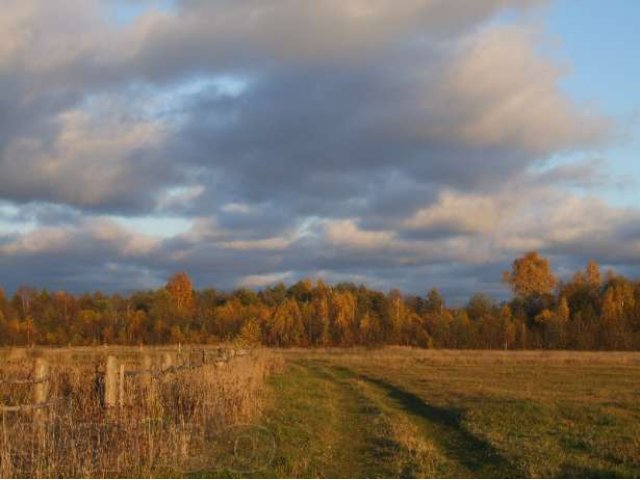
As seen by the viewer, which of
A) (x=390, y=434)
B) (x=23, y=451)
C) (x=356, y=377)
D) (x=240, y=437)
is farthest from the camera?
(x=356, y=377)

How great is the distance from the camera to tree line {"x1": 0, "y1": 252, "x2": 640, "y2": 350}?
310 ft

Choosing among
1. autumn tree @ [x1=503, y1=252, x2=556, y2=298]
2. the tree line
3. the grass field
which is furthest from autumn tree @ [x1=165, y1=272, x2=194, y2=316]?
the grass field

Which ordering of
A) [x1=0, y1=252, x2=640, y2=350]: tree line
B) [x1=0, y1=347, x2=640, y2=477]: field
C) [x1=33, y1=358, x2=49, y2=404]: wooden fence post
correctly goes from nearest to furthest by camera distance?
[x1=0, y1=347, x2=640, y2=477]: field, [x1=33, y1=358, x2=49, y2=404]: wooden fence post, [x1=0, y1=252, x2=640, y2=350]: tree line

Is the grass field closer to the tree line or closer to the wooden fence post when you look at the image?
the wooden fence post

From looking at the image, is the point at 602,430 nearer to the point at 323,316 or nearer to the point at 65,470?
the point at 65,470

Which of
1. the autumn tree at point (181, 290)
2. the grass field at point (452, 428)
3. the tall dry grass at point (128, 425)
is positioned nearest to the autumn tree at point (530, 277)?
the autumn tree at point (181, 290)

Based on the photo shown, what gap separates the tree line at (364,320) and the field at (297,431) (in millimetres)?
61673

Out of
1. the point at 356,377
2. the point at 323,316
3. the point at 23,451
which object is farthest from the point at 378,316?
the point at 23,451

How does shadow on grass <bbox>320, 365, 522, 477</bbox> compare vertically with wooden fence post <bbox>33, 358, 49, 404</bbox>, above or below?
below

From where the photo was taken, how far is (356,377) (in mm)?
36156

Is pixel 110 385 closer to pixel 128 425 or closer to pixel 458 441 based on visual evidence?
pixel 128 425

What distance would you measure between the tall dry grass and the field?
0.04m

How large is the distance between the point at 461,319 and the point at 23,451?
96.2 metres

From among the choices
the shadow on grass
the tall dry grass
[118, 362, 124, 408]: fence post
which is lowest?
the shadow on grass
